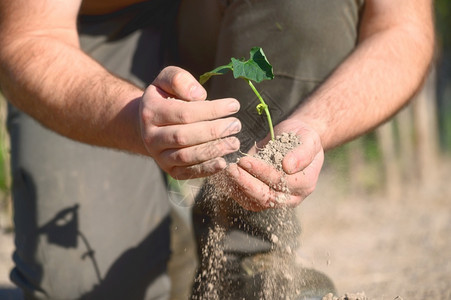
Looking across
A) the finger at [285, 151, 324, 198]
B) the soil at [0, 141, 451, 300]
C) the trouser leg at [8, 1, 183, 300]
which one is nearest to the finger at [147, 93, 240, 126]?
the finger at [285, 151, 324, 198]

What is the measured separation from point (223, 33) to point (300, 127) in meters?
0.61

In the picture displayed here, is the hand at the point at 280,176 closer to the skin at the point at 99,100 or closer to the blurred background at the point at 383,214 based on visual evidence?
the skin at the point at 99,100

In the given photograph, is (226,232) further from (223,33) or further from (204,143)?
(223,33)

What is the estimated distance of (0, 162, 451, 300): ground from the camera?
268 cm

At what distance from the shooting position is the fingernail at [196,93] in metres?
1.40

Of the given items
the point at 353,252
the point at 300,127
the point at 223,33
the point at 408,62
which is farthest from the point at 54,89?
the point at 353,252

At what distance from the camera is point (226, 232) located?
1.80 metres

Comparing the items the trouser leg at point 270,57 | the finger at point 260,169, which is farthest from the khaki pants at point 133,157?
the finger at point 260,169

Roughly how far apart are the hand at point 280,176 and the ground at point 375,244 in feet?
1.08

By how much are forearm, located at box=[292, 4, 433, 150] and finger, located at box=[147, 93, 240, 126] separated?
0.40m

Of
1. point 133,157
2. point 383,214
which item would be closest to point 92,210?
point 133,157

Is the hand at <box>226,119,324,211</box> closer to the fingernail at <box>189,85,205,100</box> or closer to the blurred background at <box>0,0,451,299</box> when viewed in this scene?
the fingernail at <box>189,85,205,100</box>

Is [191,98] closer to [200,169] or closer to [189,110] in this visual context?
[189,110]

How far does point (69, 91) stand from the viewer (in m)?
1.87
